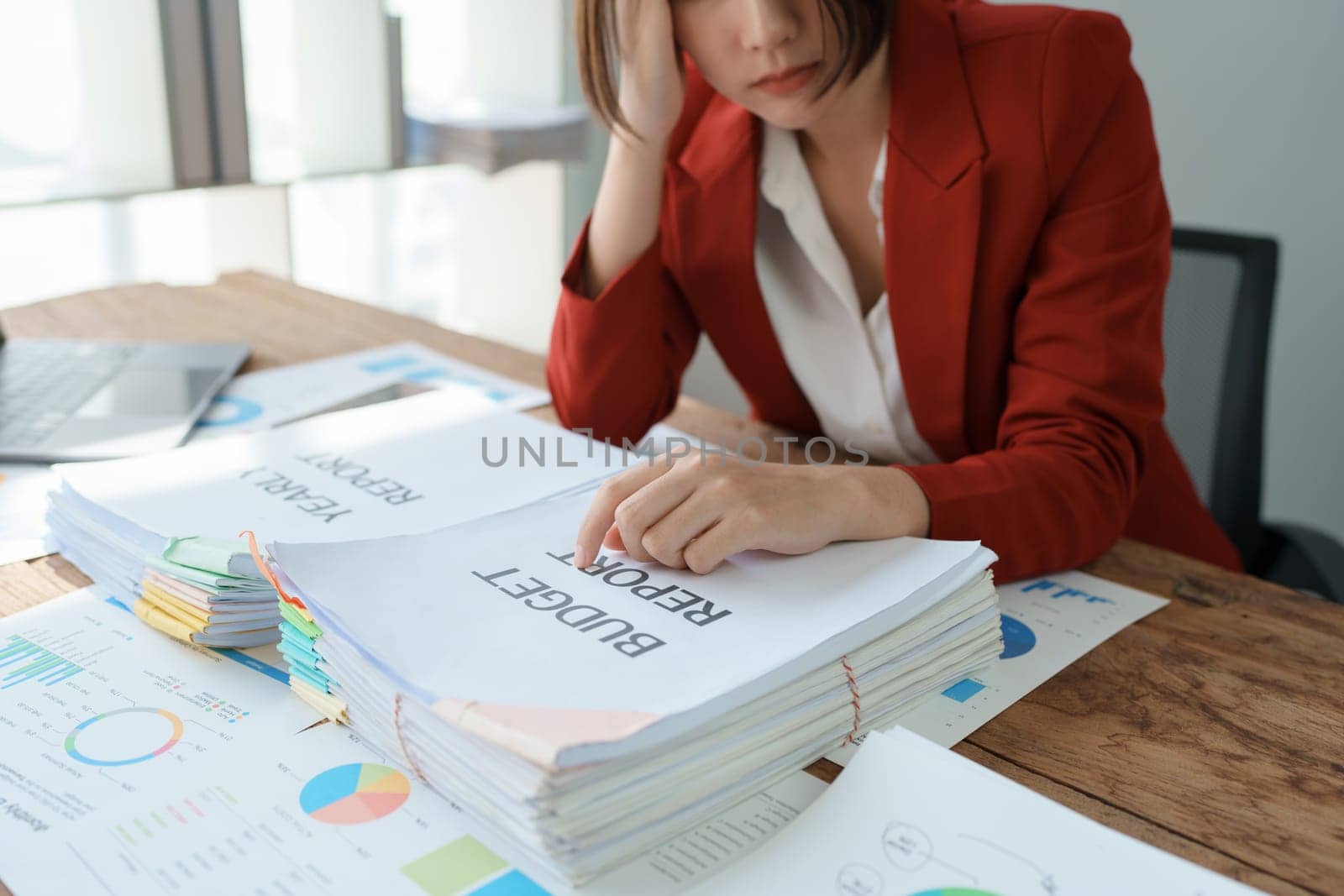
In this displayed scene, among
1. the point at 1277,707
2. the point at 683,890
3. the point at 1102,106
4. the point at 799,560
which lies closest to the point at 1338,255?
the point at 1102,106

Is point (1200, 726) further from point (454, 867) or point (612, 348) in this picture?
point (612, 348)

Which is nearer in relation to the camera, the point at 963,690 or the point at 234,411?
the point at 963,690

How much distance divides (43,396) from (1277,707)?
3.79ft

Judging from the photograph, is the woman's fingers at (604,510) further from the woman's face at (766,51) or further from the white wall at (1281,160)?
the white wall at (1281,160)

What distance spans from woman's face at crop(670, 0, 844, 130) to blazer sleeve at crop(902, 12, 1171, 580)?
8.1 inches

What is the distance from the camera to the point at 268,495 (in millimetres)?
851

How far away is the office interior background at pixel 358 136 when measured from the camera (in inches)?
79.3

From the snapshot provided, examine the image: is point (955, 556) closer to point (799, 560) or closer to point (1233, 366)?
point (799, 560)

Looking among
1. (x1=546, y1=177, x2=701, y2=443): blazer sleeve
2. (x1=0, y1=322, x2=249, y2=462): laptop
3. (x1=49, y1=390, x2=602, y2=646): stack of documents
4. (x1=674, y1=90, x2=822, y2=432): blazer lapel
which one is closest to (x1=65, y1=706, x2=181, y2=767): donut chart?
(x1=49, y1=390, x2=602, y2=646): stack of documents

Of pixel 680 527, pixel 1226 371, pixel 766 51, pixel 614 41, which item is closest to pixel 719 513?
pixel 680 527

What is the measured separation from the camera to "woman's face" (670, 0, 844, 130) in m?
0.98

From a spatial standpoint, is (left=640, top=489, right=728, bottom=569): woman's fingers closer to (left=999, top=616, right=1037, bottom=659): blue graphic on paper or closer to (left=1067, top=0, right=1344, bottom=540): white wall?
(left=999, top=616, right=1037, bottom=659): blue graphic on paper

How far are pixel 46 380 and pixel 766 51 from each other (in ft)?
2.75

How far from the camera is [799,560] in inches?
28.5
